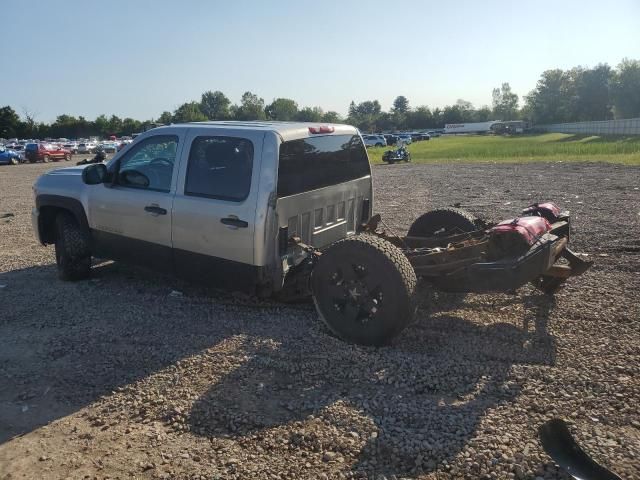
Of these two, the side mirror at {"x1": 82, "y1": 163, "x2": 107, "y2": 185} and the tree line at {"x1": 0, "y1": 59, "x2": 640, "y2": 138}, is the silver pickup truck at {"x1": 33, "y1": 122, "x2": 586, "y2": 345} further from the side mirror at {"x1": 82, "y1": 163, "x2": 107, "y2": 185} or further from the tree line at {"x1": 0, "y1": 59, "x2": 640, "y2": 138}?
the tree line at {"x1": 0, "y1": 59, "x2": 640, "y2": 138}

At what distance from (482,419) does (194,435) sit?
1818mm

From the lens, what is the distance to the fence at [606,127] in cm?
7075

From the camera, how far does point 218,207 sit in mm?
5156

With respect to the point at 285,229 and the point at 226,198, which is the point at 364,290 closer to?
the point at 285,229

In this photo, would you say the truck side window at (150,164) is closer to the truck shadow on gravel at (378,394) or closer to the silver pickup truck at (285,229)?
the silver pickup truck at (285,229)

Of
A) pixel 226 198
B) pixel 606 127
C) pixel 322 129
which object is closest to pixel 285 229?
pixel 226 198

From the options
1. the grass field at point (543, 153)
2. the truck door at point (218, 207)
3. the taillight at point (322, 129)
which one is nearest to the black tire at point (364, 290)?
the truck door at point (218, 207)

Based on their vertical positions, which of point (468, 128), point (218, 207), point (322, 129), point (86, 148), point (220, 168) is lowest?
point (218, 207)

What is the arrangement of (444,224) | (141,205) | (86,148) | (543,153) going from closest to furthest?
(141,205), (444,224), (543,153), (86,148)

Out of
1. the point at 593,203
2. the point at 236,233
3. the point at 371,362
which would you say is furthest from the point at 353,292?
the point at 593,203

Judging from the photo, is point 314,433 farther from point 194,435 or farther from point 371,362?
point 371,362

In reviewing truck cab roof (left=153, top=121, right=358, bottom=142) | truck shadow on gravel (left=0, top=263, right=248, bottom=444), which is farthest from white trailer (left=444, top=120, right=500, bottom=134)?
truck shadow on gravel (left=0, top=263, right=248, bottom=444)

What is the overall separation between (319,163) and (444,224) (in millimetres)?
1692

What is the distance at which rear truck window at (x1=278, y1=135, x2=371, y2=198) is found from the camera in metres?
5.09
